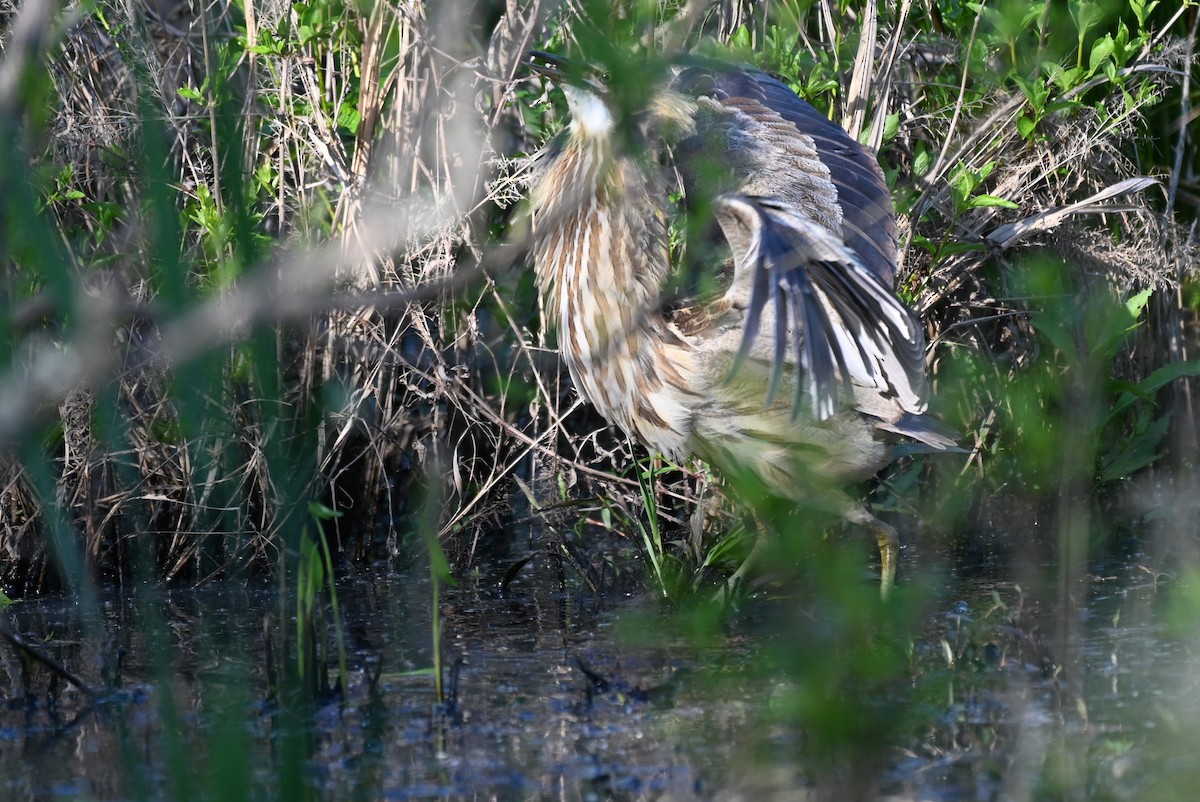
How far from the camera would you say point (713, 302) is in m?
3.13

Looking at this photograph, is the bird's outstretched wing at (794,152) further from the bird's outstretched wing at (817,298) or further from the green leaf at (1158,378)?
the green leaf at (1158,378)

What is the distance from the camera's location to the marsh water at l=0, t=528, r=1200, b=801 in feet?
6.33

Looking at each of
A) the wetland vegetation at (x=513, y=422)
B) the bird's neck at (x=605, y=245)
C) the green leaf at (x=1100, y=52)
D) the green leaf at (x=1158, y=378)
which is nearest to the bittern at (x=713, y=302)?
the bird's neck at (x=605, y=245)

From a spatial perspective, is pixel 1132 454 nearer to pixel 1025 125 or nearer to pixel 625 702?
pixel 1025 125

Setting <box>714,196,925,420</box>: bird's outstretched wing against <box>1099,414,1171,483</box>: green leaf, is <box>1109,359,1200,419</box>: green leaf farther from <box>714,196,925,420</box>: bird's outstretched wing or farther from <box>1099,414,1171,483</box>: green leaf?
<box>714,196,925,420</box>: bird's outstretched wing

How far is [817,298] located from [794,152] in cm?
105

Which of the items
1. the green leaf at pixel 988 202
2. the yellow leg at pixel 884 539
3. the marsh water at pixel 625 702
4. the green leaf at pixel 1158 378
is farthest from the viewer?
the green leaf at pixel 1158 378

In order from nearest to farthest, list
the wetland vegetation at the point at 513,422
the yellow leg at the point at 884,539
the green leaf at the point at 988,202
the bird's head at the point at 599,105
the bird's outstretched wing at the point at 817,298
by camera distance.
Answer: the bird's outstretched wing at the point at 817,298
the wetland vegetation at the point at 513,422
the bird's head at the point at 599,105
the yellow leg at the point at 884,539
the green leaf at the point at 988,202

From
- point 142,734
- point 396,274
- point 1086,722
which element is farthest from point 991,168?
point 142,734

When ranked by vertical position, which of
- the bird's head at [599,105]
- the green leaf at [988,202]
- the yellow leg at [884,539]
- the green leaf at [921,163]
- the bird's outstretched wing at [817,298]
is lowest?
the yellow leg at [884,539]

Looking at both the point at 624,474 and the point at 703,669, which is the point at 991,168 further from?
the point at 703,669

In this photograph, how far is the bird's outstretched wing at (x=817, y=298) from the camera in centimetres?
239

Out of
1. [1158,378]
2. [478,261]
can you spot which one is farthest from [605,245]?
[1158,378]

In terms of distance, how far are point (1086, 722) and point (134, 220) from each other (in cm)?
219
